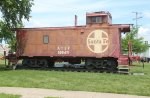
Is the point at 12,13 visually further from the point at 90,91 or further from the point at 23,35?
the point at 90,91

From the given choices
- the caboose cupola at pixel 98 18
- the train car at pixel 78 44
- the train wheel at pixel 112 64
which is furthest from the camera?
the caboose cupola at pixel 98 18

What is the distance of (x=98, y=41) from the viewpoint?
2742 cm

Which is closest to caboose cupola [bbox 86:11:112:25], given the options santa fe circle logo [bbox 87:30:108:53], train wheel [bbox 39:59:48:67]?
santa fe circle logo [bbox 87:30:108:53]

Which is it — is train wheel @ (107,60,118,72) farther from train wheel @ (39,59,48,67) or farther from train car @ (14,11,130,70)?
train wheel @ (39,59,48,67)

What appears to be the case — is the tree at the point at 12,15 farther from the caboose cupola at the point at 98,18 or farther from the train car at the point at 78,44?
the caboose cupola at the point at 98,18

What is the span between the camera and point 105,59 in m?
27.8

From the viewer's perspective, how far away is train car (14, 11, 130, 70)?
27.4 metres

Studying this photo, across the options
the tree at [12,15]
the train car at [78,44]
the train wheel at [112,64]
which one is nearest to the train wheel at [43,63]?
the train car at [78,44]

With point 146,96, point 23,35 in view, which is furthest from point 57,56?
point 146,96

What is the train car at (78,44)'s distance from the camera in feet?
89.9

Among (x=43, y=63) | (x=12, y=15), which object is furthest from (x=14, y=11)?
(x=43, y=63)

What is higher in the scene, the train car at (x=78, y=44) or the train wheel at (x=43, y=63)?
the train car at (x=78, y=44)

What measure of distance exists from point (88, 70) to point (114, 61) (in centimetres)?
219

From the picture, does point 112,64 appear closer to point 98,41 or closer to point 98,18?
point 98,41
